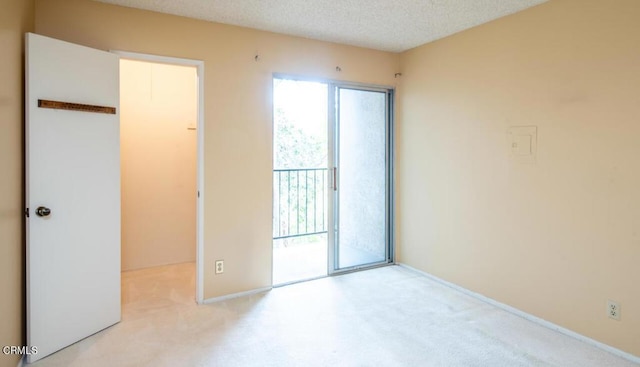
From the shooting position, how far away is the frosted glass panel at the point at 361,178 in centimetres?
411

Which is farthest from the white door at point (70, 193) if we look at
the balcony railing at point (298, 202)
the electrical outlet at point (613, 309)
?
the electrical outlet at point (613, 309)

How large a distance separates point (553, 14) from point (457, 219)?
1907 millimetres

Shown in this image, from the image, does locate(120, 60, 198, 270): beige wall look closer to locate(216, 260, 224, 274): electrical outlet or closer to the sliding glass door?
locate(216, 260, 224, 274): electrical outlet

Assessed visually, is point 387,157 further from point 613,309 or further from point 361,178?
point 613,309

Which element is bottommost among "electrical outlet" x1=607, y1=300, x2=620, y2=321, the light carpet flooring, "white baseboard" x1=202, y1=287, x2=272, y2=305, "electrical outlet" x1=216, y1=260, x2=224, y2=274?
the light carpet flooring

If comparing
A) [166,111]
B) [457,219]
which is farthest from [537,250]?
[166,111]

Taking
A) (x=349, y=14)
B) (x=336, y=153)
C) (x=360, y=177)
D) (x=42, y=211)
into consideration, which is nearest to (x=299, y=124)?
(x=336, y=153)

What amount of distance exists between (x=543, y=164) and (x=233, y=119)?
264 centimetres

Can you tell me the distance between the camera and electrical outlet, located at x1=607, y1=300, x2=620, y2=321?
2.46 metres

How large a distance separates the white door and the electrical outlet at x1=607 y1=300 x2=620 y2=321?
3564 millimetres

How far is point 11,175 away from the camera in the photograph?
2.14 meters

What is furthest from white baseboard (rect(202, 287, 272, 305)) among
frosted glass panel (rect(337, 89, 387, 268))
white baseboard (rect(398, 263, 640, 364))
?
white baseboard (rect(398, 263, 640, 364))

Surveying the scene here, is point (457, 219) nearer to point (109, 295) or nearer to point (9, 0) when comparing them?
point (109, 295)

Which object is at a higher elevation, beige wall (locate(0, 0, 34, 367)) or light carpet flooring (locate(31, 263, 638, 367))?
beige wall (locate(0, 0, 34, 367))
